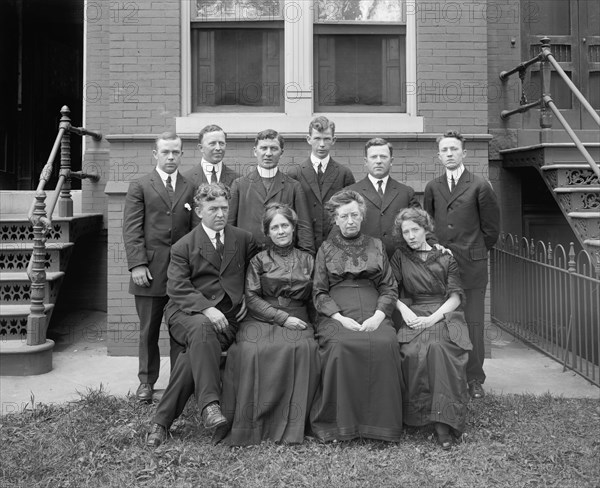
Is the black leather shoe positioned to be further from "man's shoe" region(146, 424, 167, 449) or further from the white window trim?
the white window trim

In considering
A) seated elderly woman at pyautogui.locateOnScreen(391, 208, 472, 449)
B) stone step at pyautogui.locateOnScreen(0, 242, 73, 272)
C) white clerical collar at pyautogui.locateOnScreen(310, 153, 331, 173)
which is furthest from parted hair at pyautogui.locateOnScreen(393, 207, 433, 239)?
stone step at pyautogui.locateOnScreen(0, 242, 73, 272)

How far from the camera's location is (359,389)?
4.29 meters

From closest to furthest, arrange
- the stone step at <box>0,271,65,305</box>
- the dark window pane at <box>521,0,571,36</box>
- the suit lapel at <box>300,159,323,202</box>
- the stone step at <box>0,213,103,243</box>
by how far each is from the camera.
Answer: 1. the suit lapel at <box>300,159,323,202</box>
2. the stone step at <box>0,271,65,305</box>
3. the stone step at <box>0,213,103,243</box>
4. the dark window pane at <box>521,0,571,36</box>

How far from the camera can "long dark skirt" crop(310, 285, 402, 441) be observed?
4.24m

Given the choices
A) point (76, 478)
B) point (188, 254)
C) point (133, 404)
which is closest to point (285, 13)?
point (188, 254)

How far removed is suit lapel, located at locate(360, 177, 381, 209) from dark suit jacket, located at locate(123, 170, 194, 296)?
4.94 feet

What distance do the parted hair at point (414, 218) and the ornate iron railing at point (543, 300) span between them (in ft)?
5.79

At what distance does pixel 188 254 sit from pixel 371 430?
184 centimetres

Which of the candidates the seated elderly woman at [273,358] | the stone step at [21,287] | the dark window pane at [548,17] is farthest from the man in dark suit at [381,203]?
the dark window pane at [548,17]

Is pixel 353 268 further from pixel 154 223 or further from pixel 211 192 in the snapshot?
pixel 154 223

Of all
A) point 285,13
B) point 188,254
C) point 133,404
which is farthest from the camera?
point 285,13

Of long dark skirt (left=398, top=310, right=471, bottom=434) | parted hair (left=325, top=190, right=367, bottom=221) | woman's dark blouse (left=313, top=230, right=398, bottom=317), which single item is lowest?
long dark skirt (left=398, top=310, right=471, bottom=434)

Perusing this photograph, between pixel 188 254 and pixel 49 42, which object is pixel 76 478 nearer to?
pixel 188 254

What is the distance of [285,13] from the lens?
667 cm
